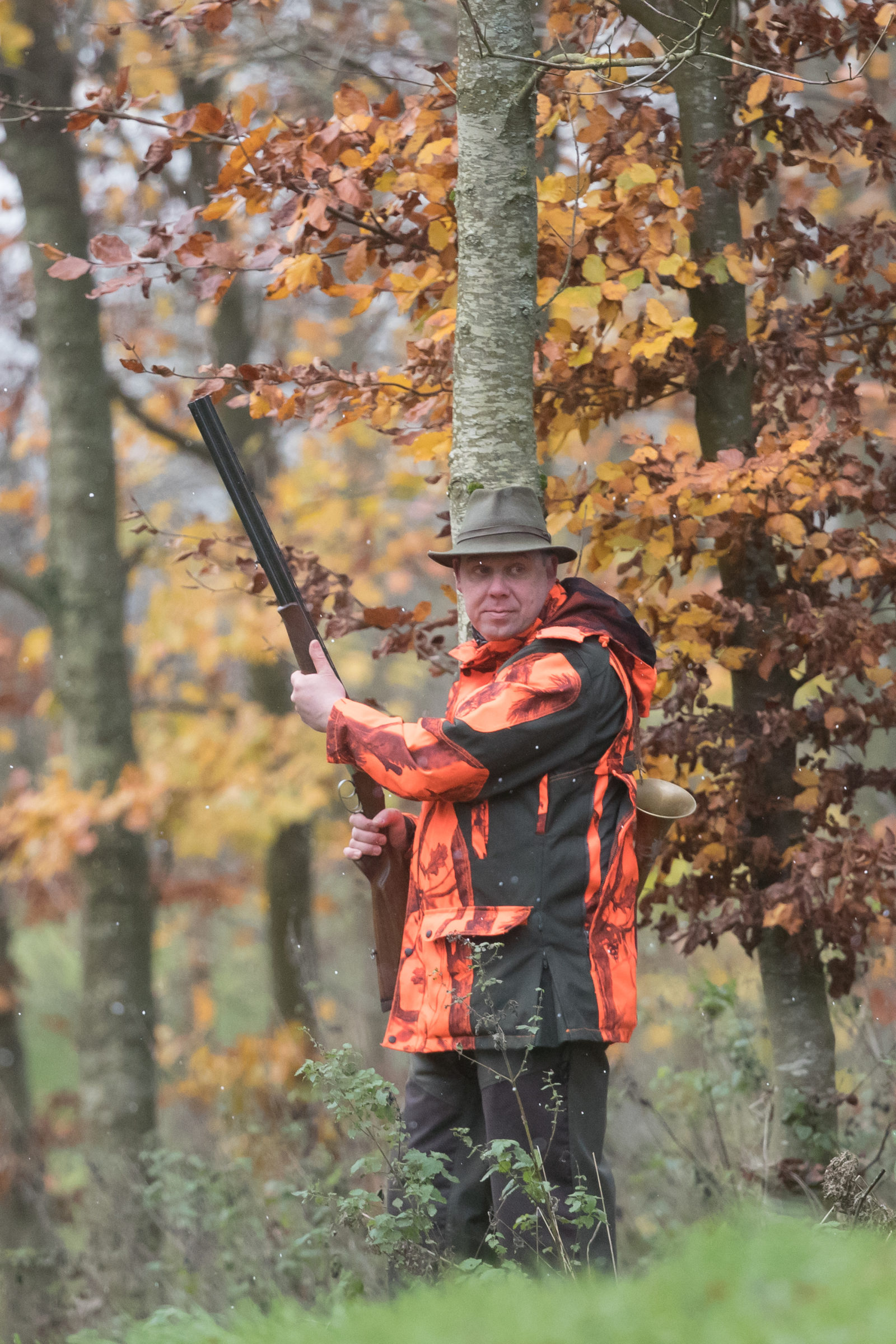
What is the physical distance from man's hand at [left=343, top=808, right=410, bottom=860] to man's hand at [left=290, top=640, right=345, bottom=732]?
0.29 m

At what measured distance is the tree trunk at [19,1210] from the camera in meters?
6.68

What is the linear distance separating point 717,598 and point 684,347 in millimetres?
981

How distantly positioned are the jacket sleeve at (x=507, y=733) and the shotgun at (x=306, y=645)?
1.16ft

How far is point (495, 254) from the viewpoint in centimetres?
410

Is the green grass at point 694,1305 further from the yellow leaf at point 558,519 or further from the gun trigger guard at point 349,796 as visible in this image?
the yellow leaf at point 558,519

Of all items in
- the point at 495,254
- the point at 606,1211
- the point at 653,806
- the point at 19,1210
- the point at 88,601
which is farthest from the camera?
the point at 19,1210

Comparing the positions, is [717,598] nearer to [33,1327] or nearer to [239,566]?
[239,566]

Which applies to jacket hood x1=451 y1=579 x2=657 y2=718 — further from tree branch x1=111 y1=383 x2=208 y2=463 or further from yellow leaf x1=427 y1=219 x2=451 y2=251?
tree branch x1=111 y1=383 x2=208 y2=463

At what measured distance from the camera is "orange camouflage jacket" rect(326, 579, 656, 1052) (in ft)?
10.6

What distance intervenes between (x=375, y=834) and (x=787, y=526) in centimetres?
180

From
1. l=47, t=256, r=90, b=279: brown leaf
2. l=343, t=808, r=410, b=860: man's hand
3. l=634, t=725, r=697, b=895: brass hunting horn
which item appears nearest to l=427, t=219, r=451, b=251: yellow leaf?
l=47, t=256, r=90, b=279: brown leaf

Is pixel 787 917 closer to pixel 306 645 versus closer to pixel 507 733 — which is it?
pixel 507 733

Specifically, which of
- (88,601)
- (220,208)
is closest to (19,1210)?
(88,601)

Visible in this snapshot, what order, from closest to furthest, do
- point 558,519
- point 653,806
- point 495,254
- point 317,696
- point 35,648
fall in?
1. point 317,696
2. point 653,806
3. point 495,254
4. point 558,519
5. point 35,648
